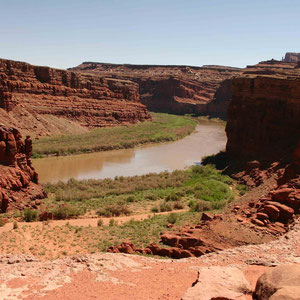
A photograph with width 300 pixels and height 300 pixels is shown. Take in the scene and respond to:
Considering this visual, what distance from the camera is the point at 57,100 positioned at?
55.8 meters

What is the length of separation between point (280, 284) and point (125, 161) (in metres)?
32.6

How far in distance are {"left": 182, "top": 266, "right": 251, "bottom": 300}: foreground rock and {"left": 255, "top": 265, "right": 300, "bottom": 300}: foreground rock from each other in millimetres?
388

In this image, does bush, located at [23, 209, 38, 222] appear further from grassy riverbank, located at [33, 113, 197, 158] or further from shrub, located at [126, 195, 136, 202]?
grassy riverbank, located at [33, 113, 197, 158]

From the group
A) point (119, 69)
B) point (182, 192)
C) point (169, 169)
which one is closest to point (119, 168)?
point (169, 169)

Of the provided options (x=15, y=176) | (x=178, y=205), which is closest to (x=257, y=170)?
(x=178, y=205)

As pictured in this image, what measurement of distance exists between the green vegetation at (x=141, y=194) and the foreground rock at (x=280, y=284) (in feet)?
43.5

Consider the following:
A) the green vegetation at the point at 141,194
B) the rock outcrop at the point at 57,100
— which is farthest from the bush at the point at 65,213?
the rock outcrop at the point at 57,100

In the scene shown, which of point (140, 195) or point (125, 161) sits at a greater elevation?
point (140, 195)

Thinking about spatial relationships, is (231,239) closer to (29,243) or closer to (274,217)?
(274,217)

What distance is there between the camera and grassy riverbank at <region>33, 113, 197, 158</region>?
41.1 meters

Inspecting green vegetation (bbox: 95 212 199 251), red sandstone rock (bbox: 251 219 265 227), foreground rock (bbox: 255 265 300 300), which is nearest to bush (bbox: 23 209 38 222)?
green vegetation (bbox: 95 212 199 251)

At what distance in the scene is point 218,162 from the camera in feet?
112

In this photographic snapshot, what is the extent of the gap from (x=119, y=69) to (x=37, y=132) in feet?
326

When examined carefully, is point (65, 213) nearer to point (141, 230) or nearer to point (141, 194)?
point (141, 230)
